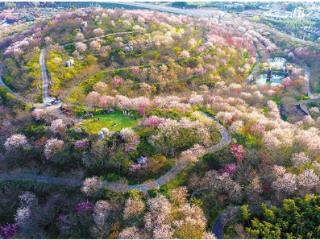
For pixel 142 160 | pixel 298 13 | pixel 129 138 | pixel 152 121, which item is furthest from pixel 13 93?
pixel 298 13

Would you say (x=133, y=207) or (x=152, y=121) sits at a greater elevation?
(x=152, y=121)

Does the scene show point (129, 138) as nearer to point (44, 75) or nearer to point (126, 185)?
point (126, 185)

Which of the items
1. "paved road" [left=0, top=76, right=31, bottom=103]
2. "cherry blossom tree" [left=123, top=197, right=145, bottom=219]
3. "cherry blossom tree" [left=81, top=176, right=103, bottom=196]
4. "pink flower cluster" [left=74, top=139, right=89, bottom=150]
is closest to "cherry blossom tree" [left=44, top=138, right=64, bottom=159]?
"pink flower cluster" [left=74, top=139, right=89, bottom=150]

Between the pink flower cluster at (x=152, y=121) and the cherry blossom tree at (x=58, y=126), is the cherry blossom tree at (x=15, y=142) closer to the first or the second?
the cherry blossom tree at (x=58, y=126)

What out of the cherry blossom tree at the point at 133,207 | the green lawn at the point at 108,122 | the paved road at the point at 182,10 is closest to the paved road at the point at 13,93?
the green lawn at the point at 108,122

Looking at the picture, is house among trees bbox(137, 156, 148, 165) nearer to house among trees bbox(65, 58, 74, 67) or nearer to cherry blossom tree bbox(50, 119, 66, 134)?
cherry blossom tree bbox(50, 119, 66, 134)

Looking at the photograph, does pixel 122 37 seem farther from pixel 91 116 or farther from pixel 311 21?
pixel 311 21

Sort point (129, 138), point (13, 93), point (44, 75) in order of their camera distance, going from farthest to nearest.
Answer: point (44, 75), point (13, 93), point (129, 138)
